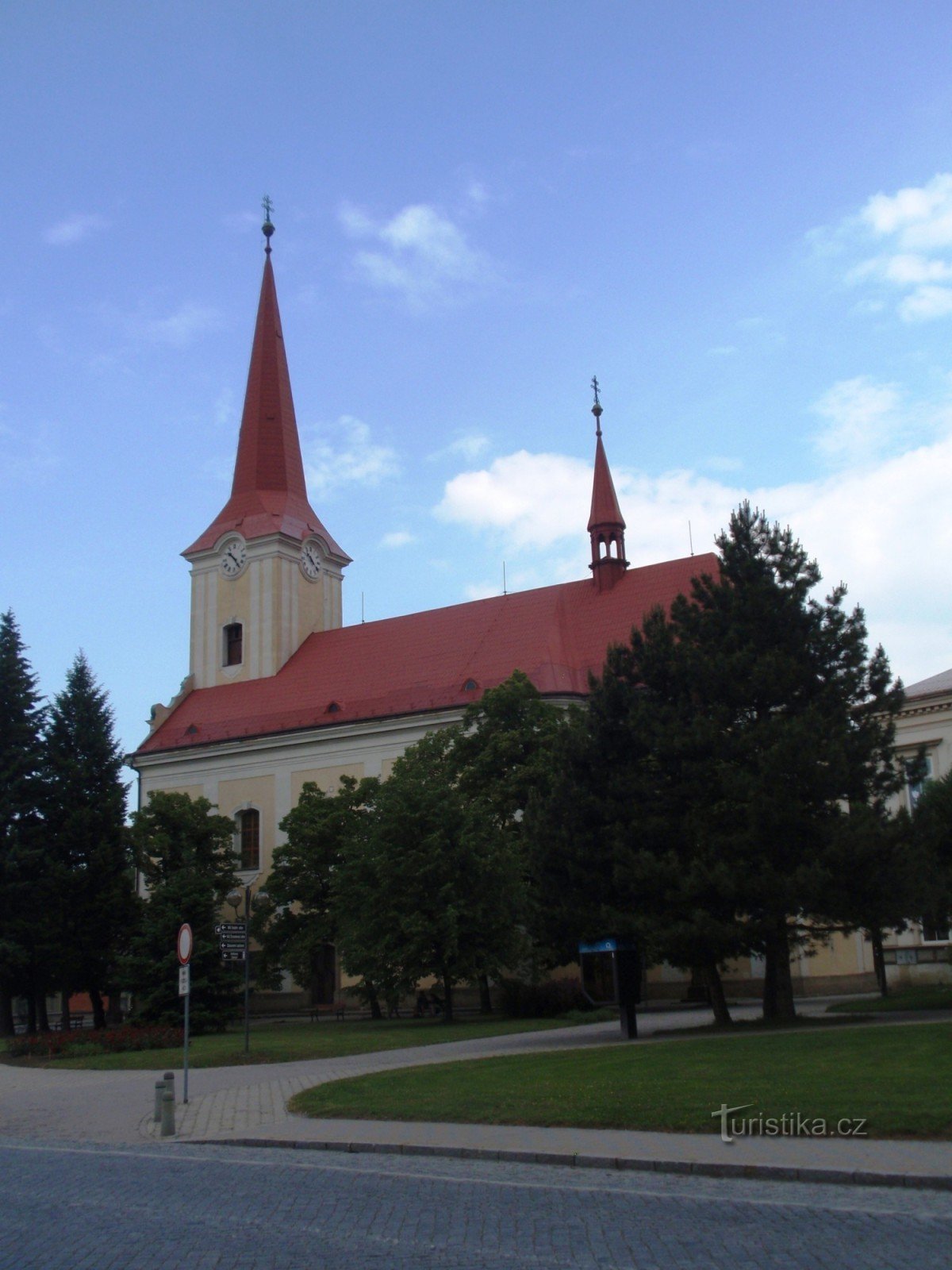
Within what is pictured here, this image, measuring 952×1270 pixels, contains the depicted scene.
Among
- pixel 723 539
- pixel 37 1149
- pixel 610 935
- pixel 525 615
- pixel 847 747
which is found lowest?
pixel 37 1149

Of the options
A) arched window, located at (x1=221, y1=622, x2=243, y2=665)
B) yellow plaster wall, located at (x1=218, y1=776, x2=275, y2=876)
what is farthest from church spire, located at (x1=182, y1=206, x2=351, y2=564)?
yellow plaster wall, located at (x1=218, y1=776, x2=275, y2=876)

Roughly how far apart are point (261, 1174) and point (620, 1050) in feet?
32.9

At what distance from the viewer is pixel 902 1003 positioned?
27.0m

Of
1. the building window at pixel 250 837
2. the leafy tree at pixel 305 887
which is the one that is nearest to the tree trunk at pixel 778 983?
the leafy tree at pixel 305 887

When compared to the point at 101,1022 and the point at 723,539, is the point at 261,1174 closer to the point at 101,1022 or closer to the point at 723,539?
the point at 723,539

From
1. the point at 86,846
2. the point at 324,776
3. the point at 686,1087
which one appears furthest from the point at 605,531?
the point at 686,1087

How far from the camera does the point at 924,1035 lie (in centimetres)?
1819

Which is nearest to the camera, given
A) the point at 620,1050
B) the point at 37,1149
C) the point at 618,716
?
the point at 37,1149

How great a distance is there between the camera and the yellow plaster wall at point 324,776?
4900 cm

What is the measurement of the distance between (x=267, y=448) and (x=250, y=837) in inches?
752

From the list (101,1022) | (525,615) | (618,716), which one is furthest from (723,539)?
(101,1022)

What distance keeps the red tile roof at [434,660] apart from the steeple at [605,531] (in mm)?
555

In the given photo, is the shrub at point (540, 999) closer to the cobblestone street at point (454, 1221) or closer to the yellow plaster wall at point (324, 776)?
the yellow plaster wall at point (324, 776)

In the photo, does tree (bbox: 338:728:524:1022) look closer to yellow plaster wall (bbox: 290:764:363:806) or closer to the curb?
yellow plaster wall (bbox: 290:764:363:806)
